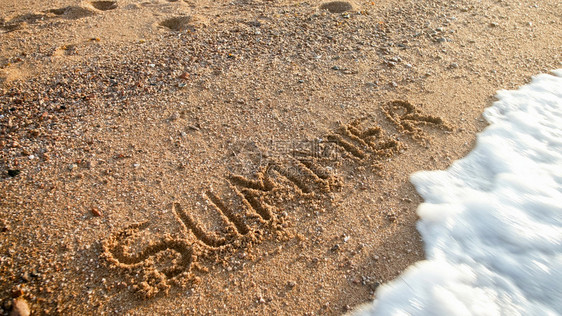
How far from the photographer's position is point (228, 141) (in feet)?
8.43

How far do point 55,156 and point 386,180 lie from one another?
→ 2.35 m

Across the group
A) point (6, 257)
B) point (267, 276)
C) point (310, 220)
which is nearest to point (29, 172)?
point (6, 257)

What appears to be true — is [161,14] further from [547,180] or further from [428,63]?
[547,180]

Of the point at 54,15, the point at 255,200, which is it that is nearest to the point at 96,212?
the point at 255,200

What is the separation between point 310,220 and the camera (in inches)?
84.4

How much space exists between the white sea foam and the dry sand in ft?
0.45

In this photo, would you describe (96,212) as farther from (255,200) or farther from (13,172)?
(255,200)

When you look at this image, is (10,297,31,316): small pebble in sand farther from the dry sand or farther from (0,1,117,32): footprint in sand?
(0,1,117,32): footprint in sand

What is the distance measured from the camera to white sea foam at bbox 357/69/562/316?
6.23 ft

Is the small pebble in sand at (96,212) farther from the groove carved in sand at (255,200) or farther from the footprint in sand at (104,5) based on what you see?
the footprint in sand at (104,5)

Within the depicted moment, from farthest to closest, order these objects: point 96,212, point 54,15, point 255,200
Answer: point 54,15 → point 255,200 → point 96,212

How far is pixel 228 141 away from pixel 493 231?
196cm

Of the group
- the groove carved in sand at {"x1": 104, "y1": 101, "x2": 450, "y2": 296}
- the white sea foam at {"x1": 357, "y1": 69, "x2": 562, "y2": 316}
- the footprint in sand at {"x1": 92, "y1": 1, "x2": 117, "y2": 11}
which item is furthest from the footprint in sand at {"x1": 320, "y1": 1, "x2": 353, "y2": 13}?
the footprint in sand at {"x1": 92, "y1": 1, "x2": 117, "y2": 11}

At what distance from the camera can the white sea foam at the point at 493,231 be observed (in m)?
1.90
